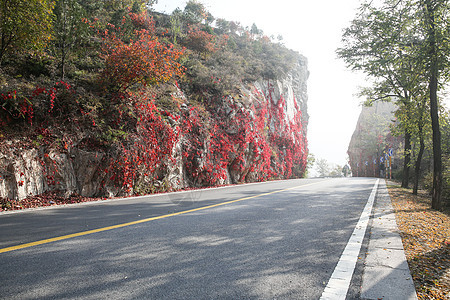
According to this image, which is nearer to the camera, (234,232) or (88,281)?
(88,281)

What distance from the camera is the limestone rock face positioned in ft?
23.3

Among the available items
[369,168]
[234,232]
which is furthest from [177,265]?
[369,168]

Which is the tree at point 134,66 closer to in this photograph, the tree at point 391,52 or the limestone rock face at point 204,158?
the limestone rock face at point 204,158

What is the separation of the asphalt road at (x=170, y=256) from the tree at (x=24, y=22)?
5446 mm

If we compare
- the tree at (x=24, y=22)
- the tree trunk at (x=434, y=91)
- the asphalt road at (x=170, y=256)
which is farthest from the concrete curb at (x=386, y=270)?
the tree at (x=24, y=22)

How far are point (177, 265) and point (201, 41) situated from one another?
2068cm

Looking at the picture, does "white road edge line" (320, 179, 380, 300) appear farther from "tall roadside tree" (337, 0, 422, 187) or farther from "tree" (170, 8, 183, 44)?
"tree" (170, 8, 183, 44)

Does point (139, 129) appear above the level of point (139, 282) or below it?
above

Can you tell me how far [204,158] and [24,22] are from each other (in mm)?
8665

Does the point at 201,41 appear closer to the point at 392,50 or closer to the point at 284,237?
the point at 392,50

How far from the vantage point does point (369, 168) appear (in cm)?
5522

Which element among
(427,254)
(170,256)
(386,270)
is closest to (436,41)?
(427,254)

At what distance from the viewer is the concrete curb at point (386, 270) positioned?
241cm

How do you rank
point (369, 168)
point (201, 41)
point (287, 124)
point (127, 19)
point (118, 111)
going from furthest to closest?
1. point (369, 168)
2. point (287, 124)
3. point (201, 41)
4. point (127, 19)
5. point (118, 111)
